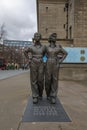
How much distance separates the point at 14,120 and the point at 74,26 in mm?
20686

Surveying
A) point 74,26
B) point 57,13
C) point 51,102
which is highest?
point 57,13

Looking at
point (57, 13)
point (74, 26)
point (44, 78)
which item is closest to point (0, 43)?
point (57, 13)

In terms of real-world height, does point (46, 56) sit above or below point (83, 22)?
below

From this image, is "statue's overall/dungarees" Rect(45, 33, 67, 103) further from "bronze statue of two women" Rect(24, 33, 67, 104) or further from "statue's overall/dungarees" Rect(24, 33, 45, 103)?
"statue's overall/dungarees" Rect(24, 33, 45, 103)

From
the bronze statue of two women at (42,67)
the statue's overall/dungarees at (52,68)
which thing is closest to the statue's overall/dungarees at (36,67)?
the bronze statue of two women at (42,67)

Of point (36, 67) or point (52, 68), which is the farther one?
point (52, 68)

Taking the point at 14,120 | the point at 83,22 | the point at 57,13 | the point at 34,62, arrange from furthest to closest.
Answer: the point at 57,13 → the point at 83,22 → the point at 34,62 → the point at 14,120

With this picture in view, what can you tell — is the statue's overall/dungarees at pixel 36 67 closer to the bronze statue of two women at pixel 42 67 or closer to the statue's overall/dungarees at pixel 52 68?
the bronze statue of two women at pixel 42 67

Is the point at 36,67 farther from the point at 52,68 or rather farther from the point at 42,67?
the point at 52,68

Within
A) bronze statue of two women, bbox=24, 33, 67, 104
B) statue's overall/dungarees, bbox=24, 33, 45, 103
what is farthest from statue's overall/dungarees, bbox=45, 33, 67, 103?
statue's overall/dungarees, bbox=24, 33, 45, 103

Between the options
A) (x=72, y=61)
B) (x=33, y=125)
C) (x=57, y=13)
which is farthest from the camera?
(x=57, y=13)

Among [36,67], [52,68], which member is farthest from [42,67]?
[52,68]

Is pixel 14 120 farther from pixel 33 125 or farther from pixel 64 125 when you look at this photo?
pixel 64 125

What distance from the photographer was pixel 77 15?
2602 centimetres
